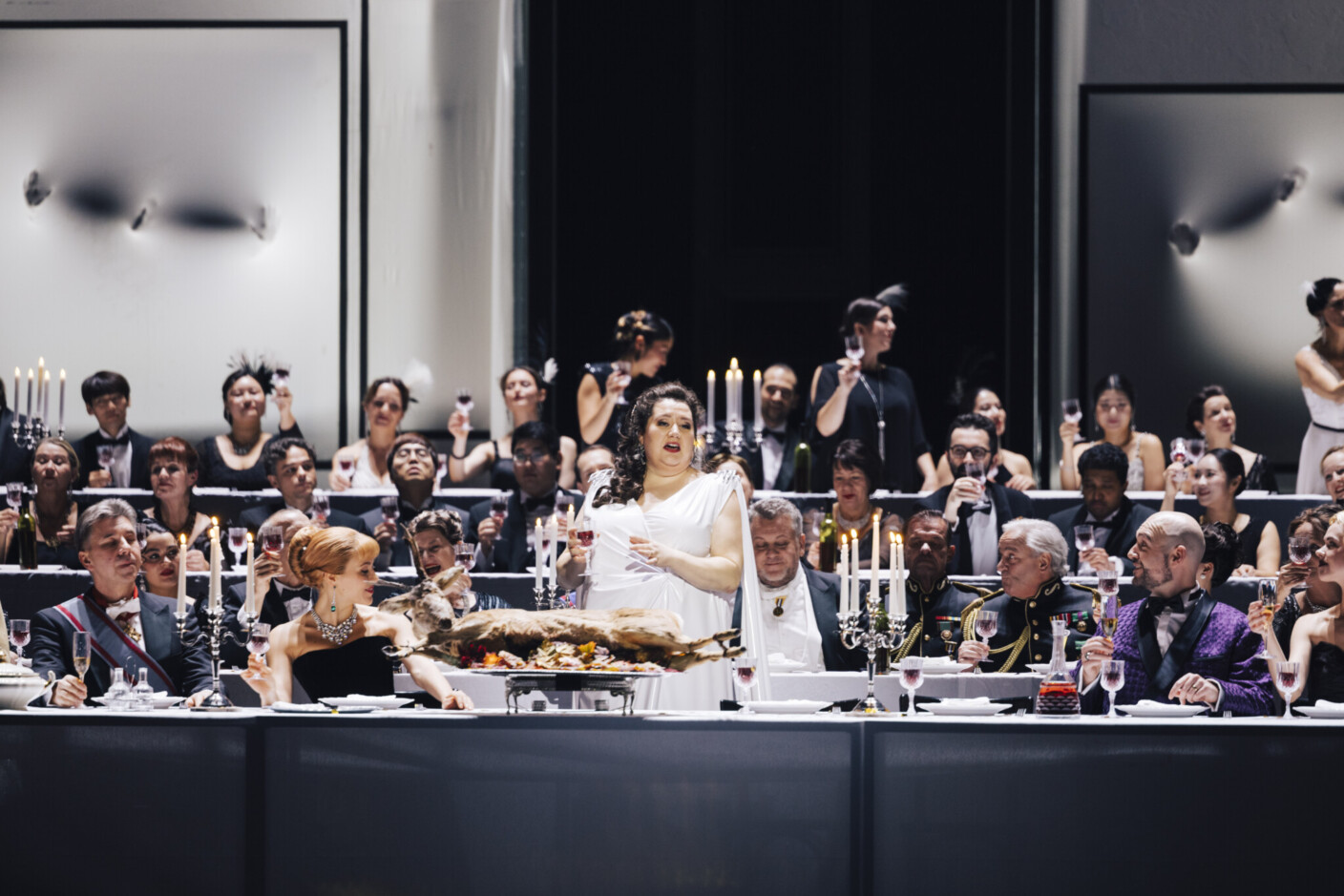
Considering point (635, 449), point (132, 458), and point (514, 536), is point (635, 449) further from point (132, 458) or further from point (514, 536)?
point (132, 458)

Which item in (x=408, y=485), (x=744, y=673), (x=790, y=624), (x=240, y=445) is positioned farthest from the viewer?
(x=240, y=445)

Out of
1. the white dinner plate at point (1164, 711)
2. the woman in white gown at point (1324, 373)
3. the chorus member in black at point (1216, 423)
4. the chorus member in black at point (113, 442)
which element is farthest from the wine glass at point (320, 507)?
the woman in white gown at point (1324, 373)

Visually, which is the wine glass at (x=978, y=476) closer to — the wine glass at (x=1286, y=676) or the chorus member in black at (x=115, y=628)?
the wine glass at (x=1286, y=676)

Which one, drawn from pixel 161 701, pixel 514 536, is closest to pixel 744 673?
pixel 161 701

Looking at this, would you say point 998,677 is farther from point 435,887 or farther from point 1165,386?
point 1165,386

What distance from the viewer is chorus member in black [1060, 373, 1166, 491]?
7.84 metres

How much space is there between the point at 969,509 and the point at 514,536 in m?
1.85

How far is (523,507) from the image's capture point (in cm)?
708

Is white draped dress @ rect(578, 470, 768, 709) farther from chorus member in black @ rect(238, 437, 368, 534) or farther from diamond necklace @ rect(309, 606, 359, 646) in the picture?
chorus member in black @ rect(238, 437, 368, 534)

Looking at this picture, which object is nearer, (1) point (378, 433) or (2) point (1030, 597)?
(2) point (1030, 597)

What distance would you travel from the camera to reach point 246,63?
1081 centimetres

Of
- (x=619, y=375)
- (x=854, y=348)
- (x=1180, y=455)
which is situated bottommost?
(x=1180, y=455)

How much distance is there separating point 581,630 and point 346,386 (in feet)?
22.8

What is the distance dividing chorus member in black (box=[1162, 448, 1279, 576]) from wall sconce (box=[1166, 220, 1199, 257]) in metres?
3.84
